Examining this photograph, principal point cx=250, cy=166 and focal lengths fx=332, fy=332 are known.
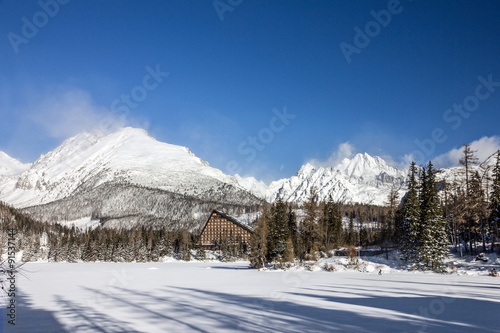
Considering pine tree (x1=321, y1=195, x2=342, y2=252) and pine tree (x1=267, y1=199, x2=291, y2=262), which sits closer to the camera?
pine tree (x1=267, y1=199, x2=291, y2=262)

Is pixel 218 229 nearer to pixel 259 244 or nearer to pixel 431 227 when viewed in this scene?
pixel 259 244

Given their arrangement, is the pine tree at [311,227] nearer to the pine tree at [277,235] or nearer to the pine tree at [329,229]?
the pine tree at [277,235]

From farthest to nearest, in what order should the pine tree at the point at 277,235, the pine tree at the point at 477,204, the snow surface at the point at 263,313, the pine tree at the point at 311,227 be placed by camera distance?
the pine tree at the point at 277,235 < the pine tree at the point at 311,227 < the pine tree at the point at 477,204 < the snow surface at the point at 263,313

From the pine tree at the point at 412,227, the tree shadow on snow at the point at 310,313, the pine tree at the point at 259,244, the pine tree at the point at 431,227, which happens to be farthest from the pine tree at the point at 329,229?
the tree shadow on snow at the point at 310,313

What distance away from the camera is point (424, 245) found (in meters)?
48.1

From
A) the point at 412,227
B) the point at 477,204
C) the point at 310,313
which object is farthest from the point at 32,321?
the point at 477,204

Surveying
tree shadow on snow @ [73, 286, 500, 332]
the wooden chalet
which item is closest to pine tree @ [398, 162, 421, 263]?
tree shadow on snow @ [73, 286, 500, 332]

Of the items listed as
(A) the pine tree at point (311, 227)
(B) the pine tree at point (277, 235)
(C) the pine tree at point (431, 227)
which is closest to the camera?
(C) the pine tree at point (431, 227)

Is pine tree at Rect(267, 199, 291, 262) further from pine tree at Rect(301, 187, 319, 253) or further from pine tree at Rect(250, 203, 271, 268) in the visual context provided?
pine tree at Rect(301, 187, 319, 253)

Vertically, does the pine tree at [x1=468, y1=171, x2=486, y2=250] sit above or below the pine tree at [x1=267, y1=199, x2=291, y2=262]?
above

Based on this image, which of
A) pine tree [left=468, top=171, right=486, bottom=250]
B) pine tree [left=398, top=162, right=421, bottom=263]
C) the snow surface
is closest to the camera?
the snow surface

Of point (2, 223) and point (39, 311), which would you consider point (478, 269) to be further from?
point (2, 223)

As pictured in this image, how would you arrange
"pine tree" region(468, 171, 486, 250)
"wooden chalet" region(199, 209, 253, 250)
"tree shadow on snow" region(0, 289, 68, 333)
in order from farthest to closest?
"wooden chalet" region(199, 209, 253, 250), "pine tree" region(468, 171, 486, 250), "tree shadow on snow" region(0, 289, 68, 333)

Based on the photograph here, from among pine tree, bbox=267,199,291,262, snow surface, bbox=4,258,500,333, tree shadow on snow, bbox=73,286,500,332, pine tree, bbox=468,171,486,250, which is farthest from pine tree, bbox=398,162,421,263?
tree shadow on snow, bbox=73,286,500,332
